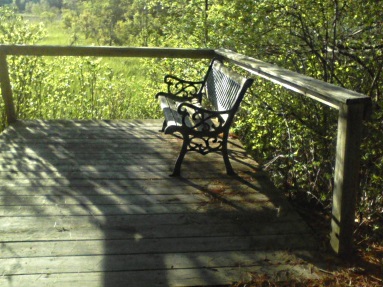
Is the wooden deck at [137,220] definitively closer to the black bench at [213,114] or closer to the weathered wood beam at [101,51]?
the black bench at [213,114]

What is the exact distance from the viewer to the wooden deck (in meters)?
2.95

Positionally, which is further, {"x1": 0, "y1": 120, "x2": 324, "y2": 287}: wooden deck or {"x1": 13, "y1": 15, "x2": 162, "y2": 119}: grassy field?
{"x1": 13, "y1": 15, "x2": 162, "y2": 119}: grassy field

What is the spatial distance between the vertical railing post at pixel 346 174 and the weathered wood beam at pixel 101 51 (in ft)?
11.0

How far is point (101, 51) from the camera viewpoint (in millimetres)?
6000

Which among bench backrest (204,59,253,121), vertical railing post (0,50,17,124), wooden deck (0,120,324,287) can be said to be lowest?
wooden deck (0,120,324,287)

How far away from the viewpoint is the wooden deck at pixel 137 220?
9.69 feet

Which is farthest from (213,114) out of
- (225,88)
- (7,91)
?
(7,91)

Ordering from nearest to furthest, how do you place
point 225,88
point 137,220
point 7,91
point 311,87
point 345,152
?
point 345,152, point 311,87, point 137,220, point 225,88, point 7,91

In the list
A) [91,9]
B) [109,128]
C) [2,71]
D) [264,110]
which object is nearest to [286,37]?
[264,110]

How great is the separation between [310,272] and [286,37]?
265cm

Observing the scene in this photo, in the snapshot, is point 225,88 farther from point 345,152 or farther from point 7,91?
point 7,91

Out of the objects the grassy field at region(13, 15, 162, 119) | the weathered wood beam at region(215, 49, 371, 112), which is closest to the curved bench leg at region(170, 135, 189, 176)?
the weathered wood beam at region(215, 49, 371, 112)

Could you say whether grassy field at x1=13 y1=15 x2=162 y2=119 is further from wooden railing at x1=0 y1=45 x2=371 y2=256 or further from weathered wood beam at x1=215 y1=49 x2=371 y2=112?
wooden railing at x1=0 y1=45 x2=371 y2=256

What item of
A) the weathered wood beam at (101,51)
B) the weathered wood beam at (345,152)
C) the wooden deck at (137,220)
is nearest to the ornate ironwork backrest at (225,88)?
the weathered wood beam at (101,51)
